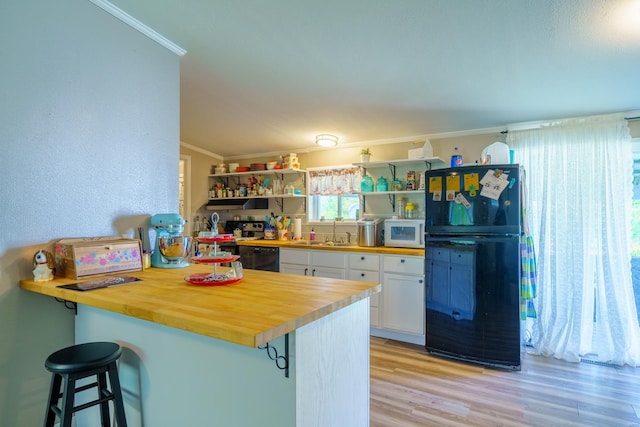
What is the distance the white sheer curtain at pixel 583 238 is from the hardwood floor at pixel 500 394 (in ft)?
0.72

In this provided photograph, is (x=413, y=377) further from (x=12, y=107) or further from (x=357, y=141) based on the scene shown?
(x=12, y=107)

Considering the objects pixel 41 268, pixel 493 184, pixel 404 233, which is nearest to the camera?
pixel 41 268

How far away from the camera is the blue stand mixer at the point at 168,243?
2098 mm

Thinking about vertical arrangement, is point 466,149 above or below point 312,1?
below

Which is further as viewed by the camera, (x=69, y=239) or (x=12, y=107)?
(x=69, y=239)

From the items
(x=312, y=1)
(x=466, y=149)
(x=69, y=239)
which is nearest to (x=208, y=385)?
(x=69, y=239)

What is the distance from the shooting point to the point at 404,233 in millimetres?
3535

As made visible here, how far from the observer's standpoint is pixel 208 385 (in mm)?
1371

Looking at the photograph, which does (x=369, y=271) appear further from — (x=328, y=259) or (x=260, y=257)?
(x=260, y=257)

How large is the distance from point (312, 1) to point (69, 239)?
1.84 meters

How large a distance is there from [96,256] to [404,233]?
270 cm

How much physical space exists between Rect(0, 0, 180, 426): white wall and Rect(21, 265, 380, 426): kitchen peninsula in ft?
0.88

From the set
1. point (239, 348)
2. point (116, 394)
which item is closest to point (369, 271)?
point (239, 348)

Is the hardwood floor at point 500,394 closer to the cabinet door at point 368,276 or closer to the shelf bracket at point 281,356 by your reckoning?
the cabinet door at point 368,276
